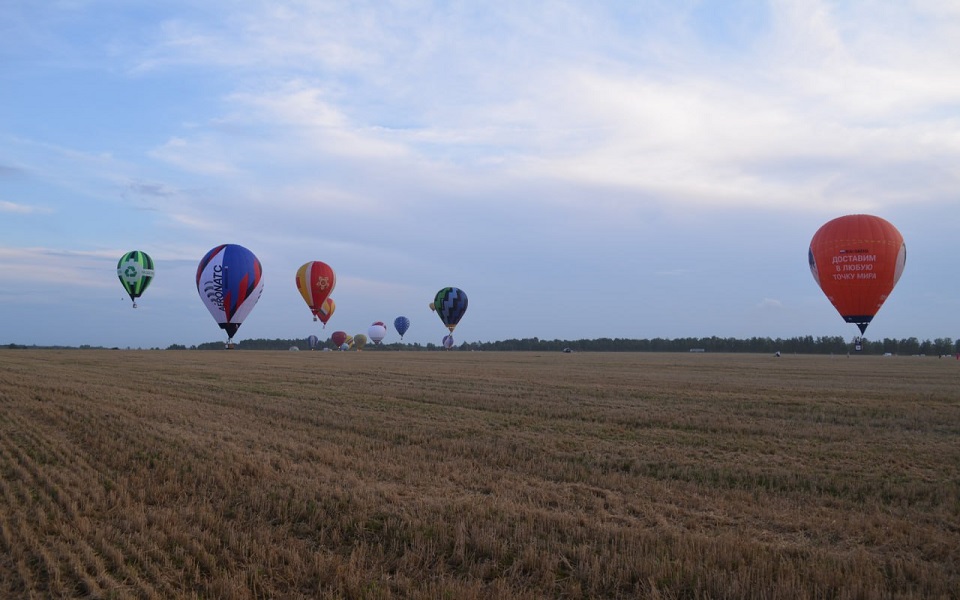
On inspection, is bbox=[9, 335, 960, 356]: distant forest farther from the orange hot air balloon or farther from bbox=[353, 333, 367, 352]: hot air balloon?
the orange hot air balloon

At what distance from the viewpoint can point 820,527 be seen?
22.1ft

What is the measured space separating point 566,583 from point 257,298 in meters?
39.4

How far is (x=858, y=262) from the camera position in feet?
109

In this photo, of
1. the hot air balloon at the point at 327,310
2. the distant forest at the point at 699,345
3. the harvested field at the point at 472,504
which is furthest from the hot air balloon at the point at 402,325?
the harvested field at the point at 472,504

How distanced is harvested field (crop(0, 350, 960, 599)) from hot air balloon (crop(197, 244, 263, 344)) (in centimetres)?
2432

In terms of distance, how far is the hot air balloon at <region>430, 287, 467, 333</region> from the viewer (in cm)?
7688

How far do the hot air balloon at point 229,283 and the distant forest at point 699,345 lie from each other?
62887 millimetres

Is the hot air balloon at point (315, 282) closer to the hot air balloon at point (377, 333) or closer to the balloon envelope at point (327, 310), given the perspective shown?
the balloon envelope at point (327, 310)

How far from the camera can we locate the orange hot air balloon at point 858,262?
32.7 meters

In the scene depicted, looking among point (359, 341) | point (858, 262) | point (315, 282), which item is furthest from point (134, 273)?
point (359, 341)

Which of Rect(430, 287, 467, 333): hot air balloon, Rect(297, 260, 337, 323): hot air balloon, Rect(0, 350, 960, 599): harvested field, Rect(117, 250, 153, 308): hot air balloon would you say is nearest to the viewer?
Rect(0, 350, 960, 599): harvested field

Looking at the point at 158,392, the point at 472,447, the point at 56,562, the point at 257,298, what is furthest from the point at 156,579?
the point at 257,298

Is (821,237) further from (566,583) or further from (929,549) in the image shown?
(566,583)

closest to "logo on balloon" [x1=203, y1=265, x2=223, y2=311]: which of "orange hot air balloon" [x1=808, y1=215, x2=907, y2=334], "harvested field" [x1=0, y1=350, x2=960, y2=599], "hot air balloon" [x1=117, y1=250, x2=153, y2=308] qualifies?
"hot air balloon" [x1=117, y1=250, x2=153, y2=308]
